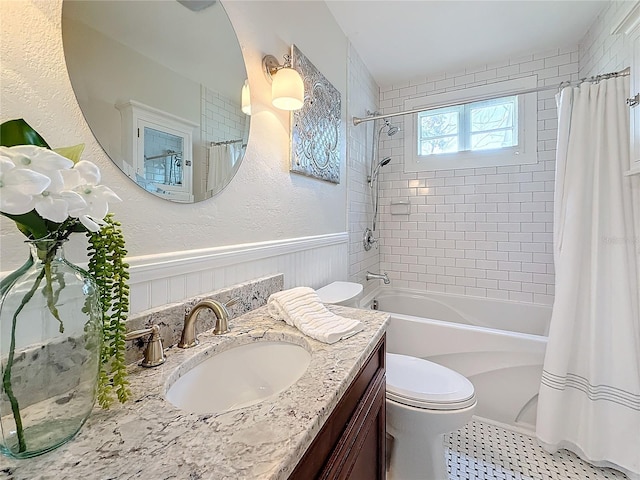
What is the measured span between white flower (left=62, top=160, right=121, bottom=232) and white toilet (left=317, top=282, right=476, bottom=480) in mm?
1271

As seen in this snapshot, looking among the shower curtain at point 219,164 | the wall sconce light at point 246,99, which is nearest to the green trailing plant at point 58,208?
the shower curtain at point 219,164

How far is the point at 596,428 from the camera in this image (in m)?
1.48

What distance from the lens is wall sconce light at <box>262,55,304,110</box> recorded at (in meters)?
1.30

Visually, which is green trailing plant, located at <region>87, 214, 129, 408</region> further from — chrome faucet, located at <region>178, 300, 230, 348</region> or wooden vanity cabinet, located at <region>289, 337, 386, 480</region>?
wooden vanity cabinet, located at <region>289, 337, 386, 480</region>

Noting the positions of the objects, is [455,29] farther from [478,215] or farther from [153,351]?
[153,351]

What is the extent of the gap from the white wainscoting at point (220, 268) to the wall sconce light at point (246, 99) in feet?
1.78

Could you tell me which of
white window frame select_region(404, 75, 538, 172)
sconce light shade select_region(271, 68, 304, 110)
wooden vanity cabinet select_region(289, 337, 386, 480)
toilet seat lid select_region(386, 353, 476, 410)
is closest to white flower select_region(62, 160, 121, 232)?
wooden vanity cabinet select_region(289, 337, 386, 480)

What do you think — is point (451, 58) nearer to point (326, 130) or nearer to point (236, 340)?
point (326, 130)

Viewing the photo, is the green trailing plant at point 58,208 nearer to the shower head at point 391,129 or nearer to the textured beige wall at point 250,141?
the textured beige wall at point 250,141

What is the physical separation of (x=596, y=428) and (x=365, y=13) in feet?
8.93

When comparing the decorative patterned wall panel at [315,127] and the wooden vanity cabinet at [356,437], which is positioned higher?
the decorative patterned wall panel at [315,127]

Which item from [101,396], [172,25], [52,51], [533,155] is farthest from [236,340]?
[533,155]

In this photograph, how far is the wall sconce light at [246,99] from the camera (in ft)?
3.92

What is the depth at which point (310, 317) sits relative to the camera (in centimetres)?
101
